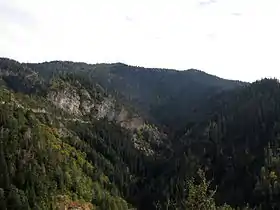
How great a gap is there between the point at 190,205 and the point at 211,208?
142 centimetres

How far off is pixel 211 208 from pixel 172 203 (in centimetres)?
411

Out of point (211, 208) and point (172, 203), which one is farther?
point (172, 203)

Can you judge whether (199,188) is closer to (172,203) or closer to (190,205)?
(190,205)

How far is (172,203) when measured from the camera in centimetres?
3481

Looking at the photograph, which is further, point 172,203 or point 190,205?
point 172,203

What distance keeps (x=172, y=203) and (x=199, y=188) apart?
370 cm

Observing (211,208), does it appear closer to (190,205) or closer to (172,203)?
(190,205)

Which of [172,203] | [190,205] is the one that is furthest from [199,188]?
[172,203]

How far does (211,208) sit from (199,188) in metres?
1.49

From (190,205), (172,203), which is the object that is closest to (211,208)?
(190,205)

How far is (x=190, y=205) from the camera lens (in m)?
32.0

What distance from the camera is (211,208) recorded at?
31.4m

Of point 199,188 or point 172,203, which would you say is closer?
point 199,188

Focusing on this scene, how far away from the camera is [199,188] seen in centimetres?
3188
